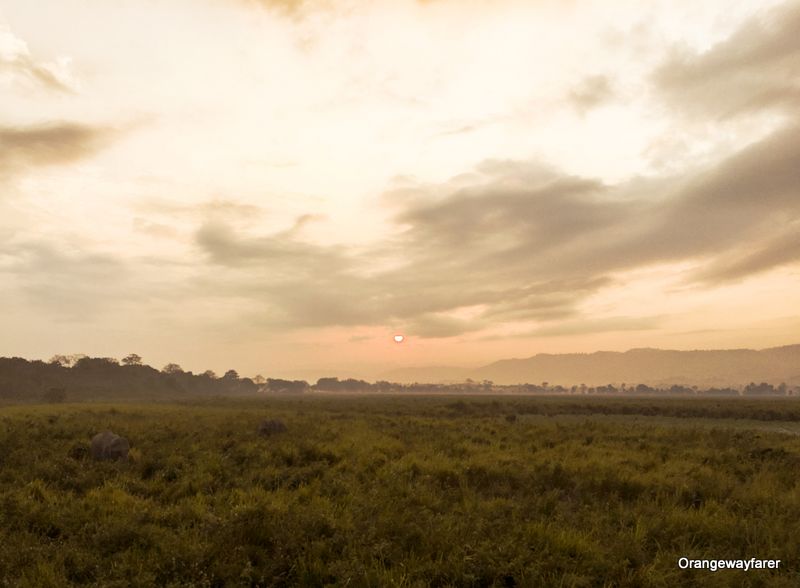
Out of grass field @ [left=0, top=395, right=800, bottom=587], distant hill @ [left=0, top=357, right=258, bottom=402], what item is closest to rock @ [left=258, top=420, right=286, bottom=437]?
grass field @ [left=0, top=395, right=800, bottom=587]

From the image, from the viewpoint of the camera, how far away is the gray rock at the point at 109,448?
17.4 meters

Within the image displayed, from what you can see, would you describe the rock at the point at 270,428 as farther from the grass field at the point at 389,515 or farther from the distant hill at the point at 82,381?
the distant hill at the point at 82,381

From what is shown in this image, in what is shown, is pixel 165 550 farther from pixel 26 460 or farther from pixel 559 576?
pixel 26 460

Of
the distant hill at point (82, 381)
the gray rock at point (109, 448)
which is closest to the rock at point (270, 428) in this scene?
the gray rock at point (109, 448)

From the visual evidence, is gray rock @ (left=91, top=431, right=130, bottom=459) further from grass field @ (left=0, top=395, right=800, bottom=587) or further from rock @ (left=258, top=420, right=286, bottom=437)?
rock @ (left=258, top=420, right=286, bottom=437)

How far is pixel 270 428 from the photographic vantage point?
2433 centimetres

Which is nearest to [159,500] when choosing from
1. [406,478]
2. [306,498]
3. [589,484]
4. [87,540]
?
[87,540]

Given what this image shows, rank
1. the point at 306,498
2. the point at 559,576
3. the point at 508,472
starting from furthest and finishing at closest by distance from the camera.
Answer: the point at 508,472 < the point at 306,498 < the point at 559,576

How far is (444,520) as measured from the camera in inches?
398

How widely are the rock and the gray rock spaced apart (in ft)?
22.7

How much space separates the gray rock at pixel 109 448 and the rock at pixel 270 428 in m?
6.92

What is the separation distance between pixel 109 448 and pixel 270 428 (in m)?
8.02

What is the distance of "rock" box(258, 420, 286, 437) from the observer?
24.0 meters

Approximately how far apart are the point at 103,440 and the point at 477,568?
15898 mm
